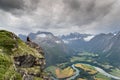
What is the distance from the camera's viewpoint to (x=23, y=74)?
198000mm

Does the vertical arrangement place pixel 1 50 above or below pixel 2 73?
above

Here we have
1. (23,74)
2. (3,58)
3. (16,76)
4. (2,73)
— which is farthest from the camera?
(23,74)

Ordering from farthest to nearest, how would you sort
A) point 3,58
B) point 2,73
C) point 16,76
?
point 3,58, point 16,76, point 2,73

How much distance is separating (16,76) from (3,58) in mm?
25062

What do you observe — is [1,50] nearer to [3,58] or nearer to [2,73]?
[3,58]

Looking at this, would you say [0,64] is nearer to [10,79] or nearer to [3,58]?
[3,58]

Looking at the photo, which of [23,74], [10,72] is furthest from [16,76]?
[23,74]

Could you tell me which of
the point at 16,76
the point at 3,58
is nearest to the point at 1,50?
the point at 3,58

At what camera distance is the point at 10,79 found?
14650 cm

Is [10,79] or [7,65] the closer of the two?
[10,79]

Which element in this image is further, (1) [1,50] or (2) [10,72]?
(1) [1,50]

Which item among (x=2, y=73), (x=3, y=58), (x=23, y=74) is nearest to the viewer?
(x=2, y=73)

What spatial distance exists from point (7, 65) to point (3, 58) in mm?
12209

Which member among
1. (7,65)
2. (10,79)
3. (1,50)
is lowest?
(10,79)
